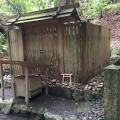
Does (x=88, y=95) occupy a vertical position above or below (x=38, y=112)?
above

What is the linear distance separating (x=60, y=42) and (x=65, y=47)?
0.84 ft

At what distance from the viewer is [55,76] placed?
5.79 metres

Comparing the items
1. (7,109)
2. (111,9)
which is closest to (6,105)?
(7,109)

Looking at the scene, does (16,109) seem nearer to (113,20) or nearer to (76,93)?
(76,93)

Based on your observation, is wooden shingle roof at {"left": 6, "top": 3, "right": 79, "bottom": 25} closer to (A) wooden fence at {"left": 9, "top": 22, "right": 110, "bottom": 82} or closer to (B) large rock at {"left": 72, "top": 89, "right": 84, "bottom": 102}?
(A) wooden fence at {"left": 9, "top": 22, "right": 110, "bottom": 82}

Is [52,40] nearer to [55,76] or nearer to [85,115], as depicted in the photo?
[55,76]

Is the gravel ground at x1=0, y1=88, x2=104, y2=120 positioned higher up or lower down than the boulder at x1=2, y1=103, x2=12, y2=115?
higher up

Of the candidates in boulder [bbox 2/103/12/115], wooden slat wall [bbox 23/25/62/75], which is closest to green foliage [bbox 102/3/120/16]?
wooden slat wall [bbox 23/25/62/75]

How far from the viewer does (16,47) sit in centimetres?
656

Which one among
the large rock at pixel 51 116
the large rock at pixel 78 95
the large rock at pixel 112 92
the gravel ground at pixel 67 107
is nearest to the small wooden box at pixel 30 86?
the gravel ground at pixel 67 107

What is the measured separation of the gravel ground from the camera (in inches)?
156

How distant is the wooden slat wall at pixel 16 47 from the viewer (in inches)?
253

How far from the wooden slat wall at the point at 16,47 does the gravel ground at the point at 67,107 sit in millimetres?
1749

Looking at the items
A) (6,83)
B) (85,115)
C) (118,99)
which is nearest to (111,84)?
(118,99)
